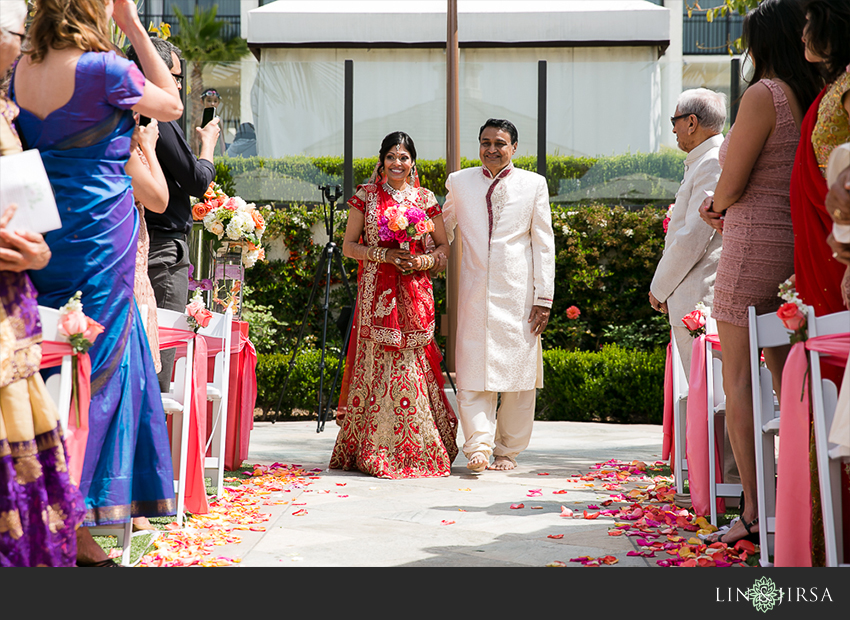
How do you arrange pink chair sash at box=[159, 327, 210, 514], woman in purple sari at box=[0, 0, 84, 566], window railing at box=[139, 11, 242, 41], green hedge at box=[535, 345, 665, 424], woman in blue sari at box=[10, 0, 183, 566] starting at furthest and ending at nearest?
window railing at box=[139, 11, 242, 41] < green hedge at box=[535, 345, 665, 424] < pink chair sash at box=[159, 327, 210, 514] < woman in blue sari at box=[10, 0, 183, 566] < woman in purple sari at box=[0, 0, 84, 566]

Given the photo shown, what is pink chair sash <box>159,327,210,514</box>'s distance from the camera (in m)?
3.40

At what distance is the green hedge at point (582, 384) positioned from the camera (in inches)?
291

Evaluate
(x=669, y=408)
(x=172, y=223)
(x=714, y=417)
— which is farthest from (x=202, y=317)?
(x=669, y=408)

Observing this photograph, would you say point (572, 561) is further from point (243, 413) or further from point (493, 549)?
point (243, 413)

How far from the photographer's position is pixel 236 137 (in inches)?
390

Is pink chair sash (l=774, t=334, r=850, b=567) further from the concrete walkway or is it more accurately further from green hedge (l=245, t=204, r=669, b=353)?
green hedge (l=245, t=204, r=669, b=353)

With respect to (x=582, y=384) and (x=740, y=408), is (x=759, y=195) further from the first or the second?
(x=582, y=384)

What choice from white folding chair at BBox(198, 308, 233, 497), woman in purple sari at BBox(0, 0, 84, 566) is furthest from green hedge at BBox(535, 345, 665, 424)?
woman in purple sari at BBox(0, 0, 84, 566)

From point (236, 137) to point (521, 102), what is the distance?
357 cm

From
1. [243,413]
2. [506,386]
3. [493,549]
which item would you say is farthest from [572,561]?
[243,413]

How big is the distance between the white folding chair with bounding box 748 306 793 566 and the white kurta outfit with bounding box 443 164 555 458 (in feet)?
6.71

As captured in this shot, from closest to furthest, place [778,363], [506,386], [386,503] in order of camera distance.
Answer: [778,363], [386,503], [506,386]

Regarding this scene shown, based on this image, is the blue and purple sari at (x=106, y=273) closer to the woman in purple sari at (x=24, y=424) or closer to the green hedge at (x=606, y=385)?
the woman in purple sari at (x=24, y=424)

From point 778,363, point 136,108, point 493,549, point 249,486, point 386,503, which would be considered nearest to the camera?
point 136,108
